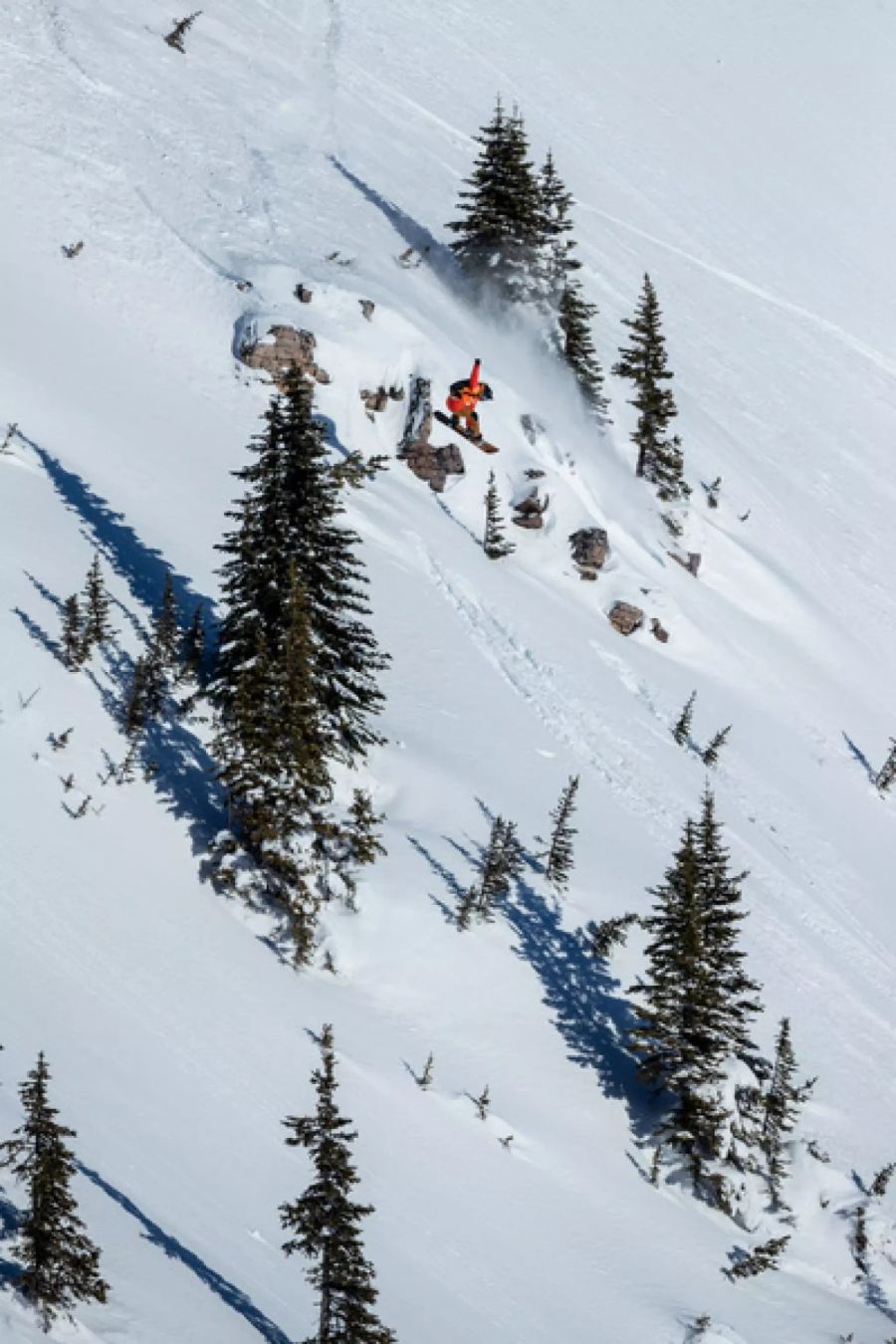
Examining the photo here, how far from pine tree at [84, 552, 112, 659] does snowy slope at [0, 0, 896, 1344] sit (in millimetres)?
610

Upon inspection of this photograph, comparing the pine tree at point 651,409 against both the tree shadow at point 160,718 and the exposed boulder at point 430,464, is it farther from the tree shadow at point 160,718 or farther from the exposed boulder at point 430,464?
the tree shadow at point 160,718

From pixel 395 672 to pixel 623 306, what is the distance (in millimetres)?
31467

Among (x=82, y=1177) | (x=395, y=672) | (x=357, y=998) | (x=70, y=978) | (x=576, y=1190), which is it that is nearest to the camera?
(x=82, y=1177)

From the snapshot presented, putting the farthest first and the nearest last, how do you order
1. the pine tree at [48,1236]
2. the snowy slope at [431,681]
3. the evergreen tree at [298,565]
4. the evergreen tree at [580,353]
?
the evergreen tree at [580,353], the evergreen tree at [298,565], the snowy slope at [431,681], the pine tree at [48,1236]

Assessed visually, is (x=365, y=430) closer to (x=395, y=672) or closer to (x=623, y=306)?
(x=395, y=672)

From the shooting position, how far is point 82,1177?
31.9ft

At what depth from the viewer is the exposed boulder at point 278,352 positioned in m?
31.7

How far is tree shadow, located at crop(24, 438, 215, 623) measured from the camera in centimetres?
2194

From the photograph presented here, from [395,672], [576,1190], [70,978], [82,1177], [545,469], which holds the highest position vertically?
[545,469]

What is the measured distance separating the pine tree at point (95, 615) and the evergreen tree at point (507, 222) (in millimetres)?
28171

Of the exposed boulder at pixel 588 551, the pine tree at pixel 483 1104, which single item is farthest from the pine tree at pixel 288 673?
the exposed boulder at pixel 588 551

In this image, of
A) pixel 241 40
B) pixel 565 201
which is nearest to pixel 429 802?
pixel 565 201

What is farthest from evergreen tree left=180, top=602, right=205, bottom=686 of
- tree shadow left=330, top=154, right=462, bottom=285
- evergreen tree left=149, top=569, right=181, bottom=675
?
tree shadow left=330, top=154, right=462, bottom=285

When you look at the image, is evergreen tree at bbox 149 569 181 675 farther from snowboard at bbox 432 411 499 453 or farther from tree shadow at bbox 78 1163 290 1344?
snowboard at bbox 432 411 499 453
